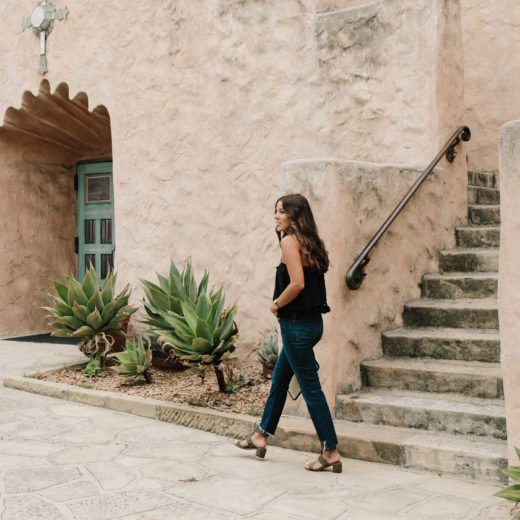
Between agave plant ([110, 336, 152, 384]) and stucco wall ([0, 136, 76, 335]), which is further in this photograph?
stucco wall ([0, 136, 76, 335])

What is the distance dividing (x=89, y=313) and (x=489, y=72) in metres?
5.07

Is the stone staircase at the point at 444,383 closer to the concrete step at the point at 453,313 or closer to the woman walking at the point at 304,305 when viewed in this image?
the concrete step at the point at 453,313

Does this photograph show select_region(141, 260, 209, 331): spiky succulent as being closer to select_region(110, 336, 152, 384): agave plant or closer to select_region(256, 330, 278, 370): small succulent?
select_region(110, 336, 152, 384): agave plant

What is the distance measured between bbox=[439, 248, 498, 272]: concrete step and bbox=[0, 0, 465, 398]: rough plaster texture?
0.18m

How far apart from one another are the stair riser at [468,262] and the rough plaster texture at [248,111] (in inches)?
7.0

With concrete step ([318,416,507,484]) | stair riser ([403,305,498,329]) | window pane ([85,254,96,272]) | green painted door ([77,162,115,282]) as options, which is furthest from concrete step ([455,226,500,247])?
window pane ([85,254,96,272])

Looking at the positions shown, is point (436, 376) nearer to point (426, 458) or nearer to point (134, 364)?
point (426, 458)

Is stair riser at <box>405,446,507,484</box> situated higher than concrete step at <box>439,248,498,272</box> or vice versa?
concrete step at <box>439,248,498,272</box>

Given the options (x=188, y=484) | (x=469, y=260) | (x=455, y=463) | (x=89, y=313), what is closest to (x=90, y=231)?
(x=89, y=313)

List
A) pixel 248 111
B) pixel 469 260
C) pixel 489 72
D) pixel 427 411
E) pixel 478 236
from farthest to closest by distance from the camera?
1. pixel 489 72
2. pixel 248 111
3. pixel 478 236
4. pixel 469 260
5. pixel 427 411

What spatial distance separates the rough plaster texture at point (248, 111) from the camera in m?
6.51

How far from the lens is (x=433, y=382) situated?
17.0 feet

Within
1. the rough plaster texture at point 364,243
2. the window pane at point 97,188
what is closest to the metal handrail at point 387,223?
the rough plaster texture at point 364,243

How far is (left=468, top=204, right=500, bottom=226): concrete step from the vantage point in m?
6.86
